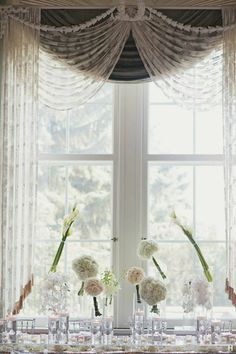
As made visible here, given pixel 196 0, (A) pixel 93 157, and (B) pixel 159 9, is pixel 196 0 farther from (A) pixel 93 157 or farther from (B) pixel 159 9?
(A) pixel 93 157

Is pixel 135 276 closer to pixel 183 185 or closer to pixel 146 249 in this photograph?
pixel 146 249

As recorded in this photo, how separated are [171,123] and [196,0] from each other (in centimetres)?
80

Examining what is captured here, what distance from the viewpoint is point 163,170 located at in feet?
13.7

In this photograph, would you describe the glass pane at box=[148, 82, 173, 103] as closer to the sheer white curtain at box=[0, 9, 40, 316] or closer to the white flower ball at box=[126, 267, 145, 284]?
the sheer white curtain at box=[0, 9, 40, 316]

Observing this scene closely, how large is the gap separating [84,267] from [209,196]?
97 centimetres

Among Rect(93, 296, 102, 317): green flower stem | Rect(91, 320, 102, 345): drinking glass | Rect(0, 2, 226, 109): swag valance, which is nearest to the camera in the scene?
Rect(91, 320, 102, 345): drinking glass

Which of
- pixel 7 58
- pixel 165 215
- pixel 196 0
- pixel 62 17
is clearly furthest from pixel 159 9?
pixel 165 215

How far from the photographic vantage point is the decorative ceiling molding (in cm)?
397

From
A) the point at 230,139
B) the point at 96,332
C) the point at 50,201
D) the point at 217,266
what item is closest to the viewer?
the point at 96,332

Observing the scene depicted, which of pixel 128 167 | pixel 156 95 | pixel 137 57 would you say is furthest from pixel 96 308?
pixel 137 57

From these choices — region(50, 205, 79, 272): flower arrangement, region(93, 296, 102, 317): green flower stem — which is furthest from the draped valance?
region(93, 296, 102, 317): green flower stem

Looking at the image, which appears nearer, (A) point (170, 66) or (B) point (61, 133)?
(A) point (170, 66)

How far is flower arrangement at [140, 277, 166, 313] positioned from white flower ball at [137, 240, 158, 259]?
0.61 ft

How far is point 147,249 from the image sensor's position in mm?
3840
